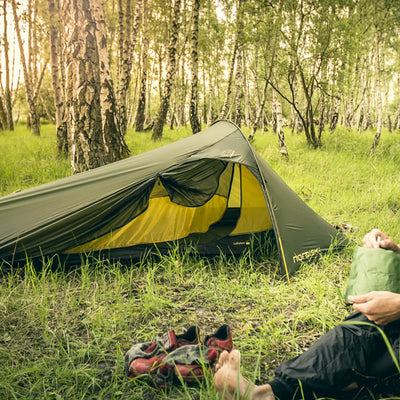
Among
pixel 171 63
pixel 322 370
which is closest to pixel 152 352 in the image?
pixel 322 370

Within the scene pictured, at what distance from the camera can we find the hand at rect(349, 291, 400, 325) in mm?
1206

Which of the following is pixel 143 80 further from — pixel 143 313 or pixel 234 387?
pixel 234 387

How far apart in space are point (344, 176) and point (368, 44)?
1008 cm

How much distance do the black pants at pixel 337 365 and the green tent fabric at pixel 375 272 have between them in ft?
0.68

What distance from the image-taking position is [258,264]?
269 cm

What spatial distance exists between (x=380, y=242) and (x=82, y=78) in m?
3.55

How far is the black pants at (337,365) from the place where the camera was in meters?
1.23

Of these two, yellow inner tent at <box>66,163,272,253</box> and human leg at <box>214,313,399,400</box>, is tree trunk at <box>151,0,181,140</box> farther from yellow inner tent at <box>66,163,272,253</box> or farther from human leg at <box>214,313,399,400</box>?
human leg at <box>214,313,399,400</box>

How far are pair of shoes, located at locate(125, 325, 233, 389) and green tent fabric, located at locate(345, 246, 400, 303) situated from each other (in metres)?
0.75

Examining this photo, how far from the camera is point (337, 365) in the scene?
124 cm

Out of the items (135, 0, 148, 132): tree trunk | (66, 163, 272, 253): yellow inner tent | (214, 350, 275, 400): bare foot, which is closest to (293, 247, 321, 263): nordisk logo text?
(66, 163, 272, 253): yellow inner tent

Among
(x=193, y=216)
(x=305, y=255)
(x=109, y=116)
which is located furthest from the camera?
(x=109, y=116)

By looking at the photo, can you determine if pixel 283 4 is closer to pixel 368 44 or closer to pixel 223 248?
pixel 223 248

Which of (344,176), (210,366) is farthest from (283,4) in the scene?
(210,366)
